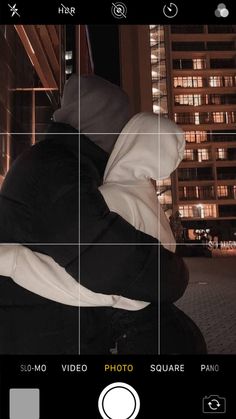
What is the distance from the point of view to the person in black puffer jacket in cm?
61

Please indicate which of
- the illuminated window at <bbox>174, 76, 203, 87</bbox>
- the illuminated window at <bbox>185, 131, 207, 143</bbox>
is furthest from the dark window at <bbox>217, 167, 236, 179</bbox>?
the illuminated window at <bbox>174, 76, 203, 87</bbox>

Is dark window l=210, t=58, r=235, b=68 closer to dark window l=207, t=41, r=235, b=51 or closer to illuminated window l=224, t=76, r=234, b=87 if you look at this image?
dark window l=207, t=41, r=235, b=51

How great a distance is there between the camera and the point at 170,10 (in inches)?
32.4

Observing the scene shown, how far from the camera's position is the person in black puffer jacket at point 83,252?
606 millimetres

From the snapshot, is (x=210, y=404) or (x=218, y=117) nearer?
(x=210, y=404)

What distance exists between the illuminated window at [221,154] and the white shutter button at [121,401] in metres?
28.6

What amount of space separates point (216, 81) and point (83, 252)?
31998 mm

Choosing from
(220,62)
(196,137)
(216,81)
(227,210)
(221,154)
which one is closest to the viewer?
(227,210)

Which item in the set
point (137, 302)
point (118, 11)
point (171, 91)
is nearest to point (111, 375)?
point (137, 302)

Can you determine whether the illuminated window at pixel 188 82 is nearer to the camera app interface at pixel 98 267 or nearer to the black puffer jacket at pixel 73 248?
the camera app interface at pixel 98 267

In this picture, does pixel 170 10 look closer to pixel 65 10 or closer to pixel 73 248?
pixel 65 10

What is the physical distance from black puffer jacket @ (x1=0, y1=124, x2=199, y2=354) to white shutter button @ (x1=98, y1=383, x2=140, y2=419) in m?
0.12

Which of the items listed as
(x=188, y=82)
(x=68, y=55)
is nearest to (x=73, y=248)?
(x=68, y=55)

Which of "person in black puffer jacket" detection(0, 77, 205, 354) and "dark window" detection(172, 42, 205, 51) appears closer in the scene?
"person in black puffer jacket" detection(0, 77, 205, 354)
